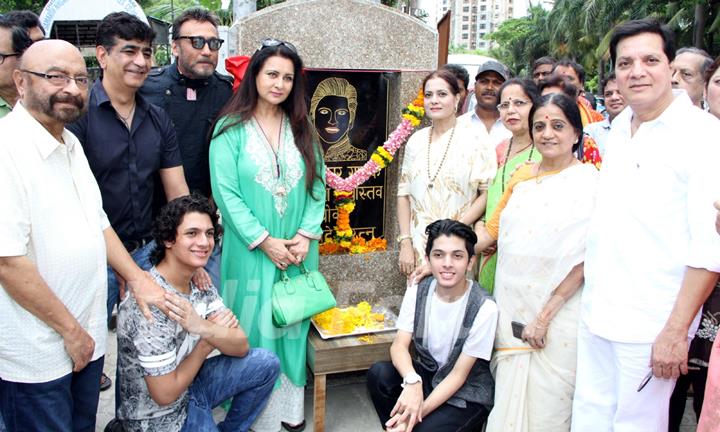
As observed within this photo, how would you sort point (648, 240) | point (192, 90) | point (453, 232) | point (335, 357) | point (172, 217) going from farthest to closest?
point (192, 90), point (335, 357), point (453, 232), point (172, 217), point (648, 240)

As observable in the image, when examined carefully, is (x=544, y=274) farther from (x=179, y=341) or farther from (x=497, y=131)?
(x=179, y=341)

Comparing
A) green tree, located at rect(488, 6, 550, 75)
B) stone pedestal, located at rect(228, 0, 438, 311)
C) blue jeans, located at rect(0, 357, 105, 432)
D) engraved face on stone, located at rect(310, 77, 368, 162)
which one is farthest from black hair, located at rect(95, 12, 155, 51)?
green tree, located at rect(488, 6, 550, 75)

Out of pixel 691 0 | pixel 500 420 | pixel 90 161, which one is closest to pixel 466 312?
pixel 500 420

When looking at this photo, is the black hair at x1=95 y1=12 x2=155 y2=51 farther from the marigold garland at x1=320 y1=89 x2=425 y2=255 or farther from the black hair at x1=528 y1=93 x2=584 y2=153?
the black hair at x1=528 y1=93 x2=584 y2=153

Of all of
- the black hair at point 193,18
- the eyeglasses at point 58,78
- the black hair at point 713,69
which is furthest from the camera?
the black hair at point 193,18

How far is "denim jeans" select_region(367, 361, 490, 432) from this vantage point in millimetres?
2779

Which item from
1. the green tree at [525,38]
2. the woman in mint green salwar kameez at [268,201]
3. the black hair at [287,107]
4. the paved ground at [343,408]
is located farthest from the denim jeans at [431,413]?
the green tree at [525,38]

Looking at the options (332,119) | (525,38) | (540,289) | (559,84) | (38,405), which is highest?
(525,38)

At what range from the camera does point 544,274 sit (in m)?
2.71

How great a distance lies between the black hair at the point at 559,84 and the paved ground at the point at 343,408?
6.62ft

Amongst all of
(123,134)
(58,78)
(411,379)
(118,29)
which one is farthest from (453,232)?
(118,29)

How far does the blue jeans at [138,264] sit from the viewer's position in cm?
284

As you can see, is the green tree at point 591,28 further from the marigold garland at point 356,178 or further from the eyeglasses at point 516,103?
the eyeglasses at point 516,103

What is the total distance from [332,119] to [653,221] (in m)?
2.23
